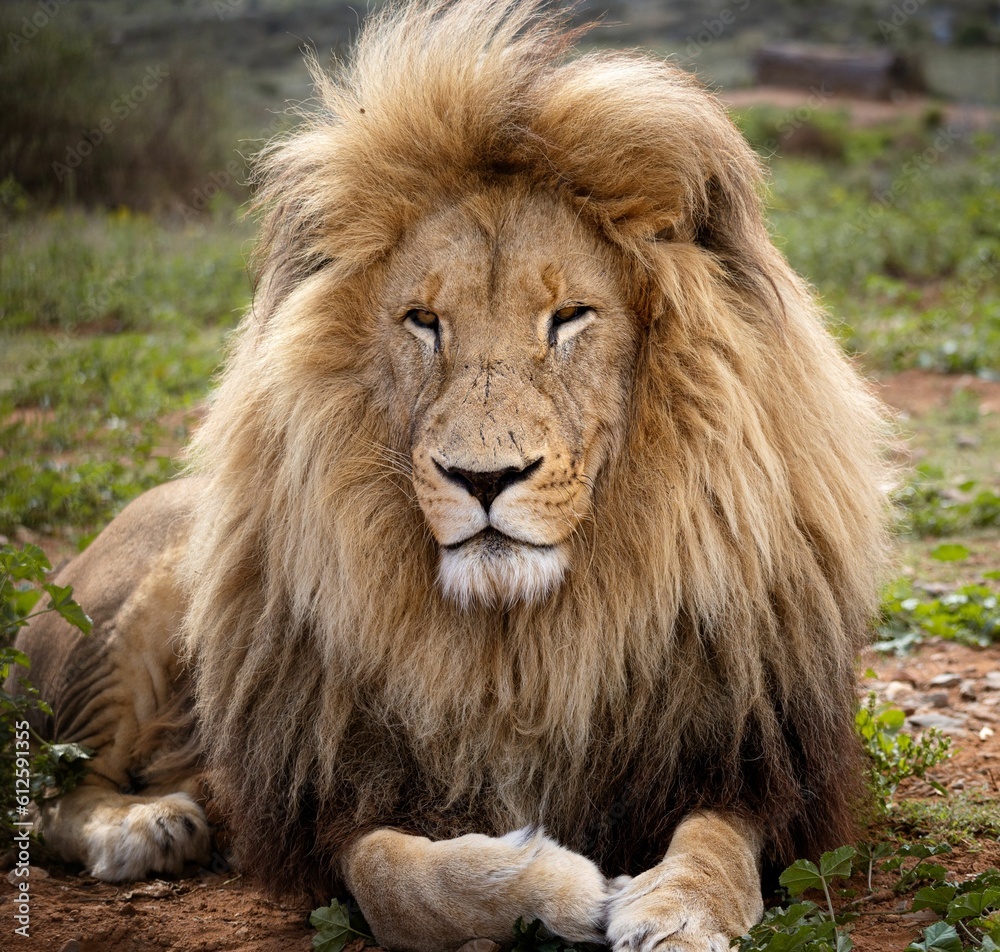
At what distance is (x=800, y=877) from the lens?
237 cm

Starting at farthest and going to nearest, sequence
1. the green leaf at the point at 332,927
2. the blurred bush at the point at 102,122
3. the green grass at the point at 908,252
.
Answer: the blurred bush at the point at 102,122 < the green grass at the point at 908,252 < the green leaf at the point at 332,927

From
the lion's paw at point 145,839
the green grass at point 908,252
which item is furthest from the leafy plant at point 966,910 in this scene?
the green grass at point 908,252

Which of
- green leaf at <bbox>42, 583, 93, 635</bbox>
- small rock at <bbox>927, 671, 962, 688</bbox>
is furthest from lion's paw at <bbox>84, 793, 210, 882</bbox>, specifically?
small rock at <bbox>927, 671, 962, 688</bbox>

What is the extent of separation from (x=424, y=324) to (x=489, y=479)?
18.7 inches

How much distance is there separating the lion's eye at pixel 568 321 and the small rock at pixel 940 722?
1.86 metres

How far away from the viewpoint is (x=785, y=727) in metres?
2.65

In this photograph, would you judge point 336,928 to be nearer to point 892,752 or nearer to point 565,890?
point 565,890

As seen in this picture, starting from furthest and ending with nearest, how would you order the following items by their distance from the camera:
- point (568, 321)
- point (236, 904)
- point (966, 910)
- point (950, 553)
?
point (950, 553), point (236, 904), point (568, 321), point (966, 910)

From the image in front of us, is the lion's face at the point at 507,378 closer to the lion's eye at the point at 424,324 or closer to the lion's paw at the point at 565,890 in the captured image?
the lion's eye at the point at 424,324

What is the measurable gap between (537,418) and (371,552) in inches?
18.5

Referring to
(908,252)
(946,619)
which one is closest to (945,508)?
(946,619)

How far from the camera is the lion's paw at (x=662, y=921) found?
2.16 meters

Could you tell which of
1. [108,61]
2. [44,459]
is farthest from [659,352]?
[108,61]

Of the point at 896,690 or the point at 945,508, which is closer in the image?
the point at 896,690
